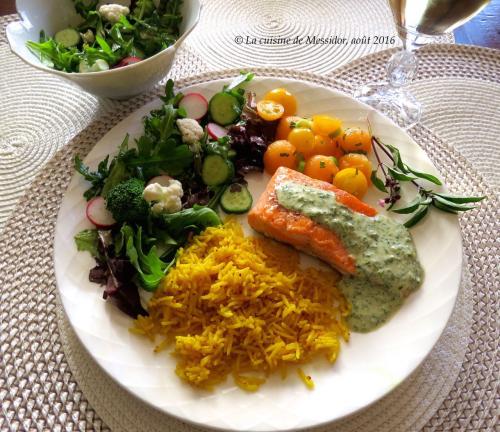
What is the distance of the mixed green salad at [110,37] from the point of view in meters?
2.30

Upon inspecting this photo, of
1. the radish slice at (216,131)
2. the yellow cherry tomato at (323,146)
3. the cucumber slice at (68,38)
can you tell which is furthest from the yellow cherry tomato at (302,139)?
the cucumber slice at (68,38)

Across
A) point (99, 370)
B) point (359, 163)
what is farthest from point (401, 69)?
point (99, 370)

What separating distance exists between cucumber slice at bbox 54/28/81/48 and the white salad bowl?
71 millimetres

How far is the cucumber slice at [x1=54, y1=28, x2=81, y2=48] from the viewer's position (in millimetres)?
2514

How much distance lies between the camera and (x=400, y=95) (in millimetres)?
2693

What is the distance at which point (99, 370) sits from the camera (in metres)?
1.78

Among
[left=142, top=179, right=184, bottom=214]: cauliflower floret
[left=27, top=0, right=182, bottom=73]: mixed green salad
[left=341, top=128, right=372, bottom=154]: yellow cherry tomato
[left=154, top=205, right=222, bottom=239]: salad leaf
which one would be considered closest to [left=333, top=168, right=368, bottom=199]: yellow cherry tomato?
[left=341, top=128, right=372, bottom=154]: yellow cherry tomato

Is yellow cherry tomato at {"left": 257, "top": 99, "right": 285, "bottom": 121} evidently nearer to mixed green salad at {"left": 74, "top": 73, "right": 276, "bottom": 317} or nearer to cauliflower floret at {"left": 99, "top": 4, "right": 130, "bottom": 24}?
mixed green salad at {"left": 74, "top": 73, "right": 276, "bottom": 317}

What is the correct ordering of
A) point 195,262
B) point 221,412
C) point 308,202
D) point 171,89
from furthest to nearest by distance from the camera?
point 171,89 < point 308,202 < point 195,262 < point 221,412

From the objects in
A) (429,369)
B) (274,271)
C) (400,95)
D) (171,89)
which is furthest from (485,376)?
(171,89)

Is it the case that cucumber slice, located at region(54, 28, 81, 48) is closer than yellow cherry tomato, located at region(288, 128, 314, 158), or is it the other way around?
yellow cherry tomato, located at region(288, 128, 314, 158)

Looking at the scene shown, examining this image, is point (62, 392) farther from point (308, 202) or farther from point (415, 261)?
point (415, 261)

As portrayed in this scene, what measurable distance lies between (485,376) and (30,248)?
6.66ft

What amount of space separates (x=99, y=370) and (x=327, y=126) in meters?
1.54
